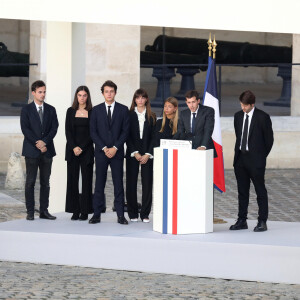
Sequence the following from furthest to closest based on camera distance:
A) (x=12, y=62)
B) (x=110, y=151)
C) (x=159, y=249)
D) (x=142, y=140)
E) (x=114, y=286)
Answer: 1. (x=12, y=62)
2. (x=142, y=140)
3. (x=110, y=151)
4. (x=159, y=249)
5. (x=114, y=286)

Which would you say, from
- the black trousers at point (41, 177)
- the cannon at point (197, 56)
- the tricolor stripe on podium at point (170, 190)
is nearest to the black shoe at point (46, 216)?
the black trousers at point (41, 177)

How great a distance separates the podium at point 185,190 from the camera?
15.1m

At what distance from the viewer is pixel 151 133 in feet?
52.4

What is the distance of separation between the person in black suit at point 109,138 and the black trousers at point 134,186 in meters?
0.20

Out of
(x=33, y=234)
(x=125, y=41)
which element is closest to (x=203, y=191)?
(x=33, y=234)

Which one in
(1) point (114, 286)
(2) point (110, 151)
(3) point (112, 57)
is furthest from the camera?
(3) point (112, 57)

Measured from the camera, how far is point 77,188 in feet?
53.4

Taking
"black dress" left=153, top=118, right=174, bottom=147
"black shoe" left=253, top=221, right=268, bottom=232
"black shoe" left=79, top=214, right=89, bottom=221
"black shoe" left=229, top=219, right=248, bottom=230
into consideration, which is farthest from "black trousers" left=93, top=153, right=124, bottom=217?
"black shoe" left=253, top=221, right=268, bottom=232

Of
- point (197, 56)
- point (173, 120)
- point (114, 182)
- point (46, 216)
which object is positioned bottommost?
point (46, 216)

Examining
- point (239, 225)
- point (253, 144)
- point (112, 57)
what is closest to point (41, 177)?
point (239, 225)

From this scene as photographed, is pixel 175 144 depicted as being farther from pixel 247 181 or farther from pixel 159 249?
pixel 159 249

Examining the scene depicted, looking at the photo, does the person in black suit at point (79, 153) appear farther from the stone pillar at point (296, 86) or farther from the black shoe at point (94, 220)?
the stone pillar at point (296, 86)

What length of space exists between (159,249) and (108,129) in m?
1.69

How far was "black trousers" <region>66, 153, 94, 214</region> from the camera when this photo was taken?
16.1m
